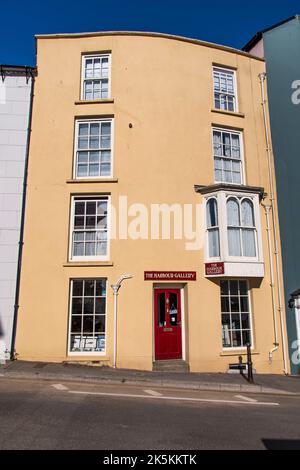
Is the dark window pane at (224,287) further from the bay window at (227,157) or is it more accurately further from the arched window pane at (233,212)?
the bay window at (227,157)

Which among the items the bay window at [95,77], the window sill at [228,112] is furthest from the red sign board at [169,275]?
the bay window at [95,77]

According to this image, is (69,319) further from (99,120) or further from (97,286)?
(99,120)

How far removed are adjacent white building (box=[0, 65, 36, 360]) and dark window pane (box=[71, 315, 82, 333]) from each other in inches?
71.6

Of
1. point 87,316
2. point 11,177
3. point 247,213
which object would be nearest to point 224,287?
point 247,213

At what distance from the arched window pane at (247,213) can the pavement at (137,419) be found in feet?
19.7

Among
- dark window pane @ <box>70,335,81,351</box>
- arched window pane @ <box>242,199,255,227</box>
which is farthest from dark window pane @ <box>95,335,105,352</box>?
arched window pane @ <box>242,199,255,227</box>

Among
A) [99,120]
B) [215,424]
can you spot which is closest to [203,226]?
[99,120]

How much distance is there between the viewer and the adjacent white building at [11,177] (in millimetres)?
11781

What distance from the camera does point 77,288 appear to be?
12289mm

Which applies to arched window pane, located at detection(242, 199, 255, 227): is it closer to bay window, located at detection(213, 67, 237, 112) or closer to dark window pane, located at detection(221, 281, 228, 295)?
dark window pane, located at detection(221, 281, 228, 295)

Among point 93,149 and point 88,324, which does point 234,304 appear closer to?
point 88,324
